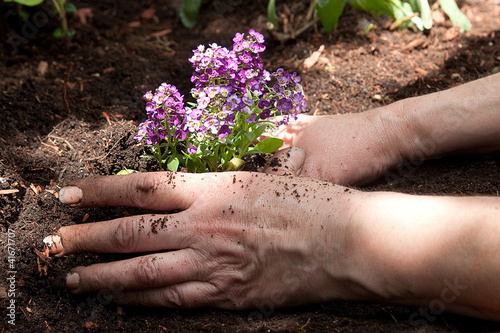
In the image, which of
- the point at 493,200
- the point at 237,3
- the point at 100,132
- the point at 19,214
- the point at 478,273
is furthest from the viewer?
the point at 237,3

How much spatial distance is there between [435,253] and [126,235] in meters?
1.00

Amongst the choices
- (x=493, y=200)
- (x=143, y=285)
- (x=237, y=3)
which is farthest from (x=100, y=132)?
(x=237, y=3)

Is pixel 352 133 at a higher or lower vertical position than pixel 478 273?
higher

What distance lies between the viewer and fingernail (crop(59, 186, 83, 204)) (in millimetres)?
1715

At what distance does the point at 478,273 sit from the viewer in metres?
1.36

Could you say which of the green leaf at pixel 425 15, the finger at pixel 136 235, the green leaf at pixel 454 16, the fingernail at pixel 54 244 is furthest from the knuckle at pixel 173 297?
the green leaf at pixel 454 16

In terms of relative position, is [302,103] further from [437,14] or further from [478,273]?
[437,14]

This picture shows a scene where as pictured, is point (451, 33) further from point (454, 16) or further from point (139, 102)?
point (139, 102)

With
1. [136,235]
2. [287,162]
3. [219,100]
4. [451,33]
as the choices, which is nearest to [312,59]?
[451,33]

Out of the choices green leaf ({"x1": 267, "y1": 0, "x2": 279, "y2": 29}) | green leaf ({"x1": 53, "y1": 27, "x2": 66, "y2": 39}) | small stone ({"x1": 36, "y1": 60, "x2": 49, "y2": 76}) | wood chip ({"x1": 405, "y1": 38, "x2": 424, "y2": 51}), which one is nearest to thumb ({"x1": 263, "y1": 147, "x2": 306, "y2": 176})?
green leaf ({"x1": 267, "y1": 0, "x2": 279, "y2": 29})

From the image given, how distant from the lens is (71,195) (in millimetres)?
1715

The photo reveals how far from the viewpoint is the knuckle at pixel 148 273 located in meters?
1.55

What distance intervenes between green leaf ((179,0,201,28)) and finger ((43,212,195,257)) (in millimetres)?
1939

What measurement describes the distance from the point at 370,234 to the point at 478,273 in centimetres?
32
